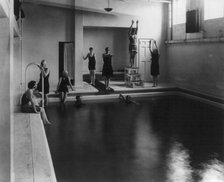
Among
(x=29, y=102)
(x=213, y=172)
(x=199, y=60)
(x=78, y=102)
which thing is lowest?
(x=213, y=172)

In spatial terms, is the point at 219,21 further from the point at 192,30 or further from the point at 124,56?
the point at 124,56

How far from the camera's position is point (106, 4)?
55.3ft

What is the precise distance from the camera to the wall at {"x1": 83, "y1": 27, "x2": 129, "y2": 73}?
21875 millimetres

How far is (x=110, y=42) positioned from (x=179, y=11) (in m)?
5.06

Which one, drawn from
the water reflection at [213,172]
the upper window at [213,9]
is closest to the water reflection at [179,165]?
the water reflection at [213,172]

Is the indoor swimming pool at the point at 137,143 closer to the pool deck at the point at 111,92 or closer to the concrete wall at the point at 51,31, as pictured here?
the pool deck at the point at 111,92

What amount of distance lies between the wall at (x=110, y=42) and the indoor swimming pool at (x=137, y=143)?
8727mm

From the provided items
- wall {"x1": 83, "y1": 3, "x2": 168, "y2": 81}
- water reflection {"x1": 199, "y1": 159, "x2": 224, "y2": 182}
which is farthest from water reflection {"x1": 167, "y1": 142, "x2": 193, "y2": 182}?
wall {"x1": 83, "y1": 3, "x2": 168, "y2": 81}

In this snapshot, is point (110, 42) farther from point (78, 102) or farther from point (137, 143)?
point (137, 143)

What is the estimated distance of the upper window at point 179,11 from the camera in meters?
18.5

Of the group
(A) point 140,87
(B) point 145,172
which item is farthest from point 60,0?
(B) point 145,172

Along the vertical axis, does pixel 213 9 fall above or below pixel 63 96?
Result: above

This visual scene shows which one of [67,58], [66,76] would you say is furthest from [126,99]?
[67,58]

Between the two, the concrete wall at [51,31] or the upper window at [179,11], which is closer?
the concrete wall at [51,31]
